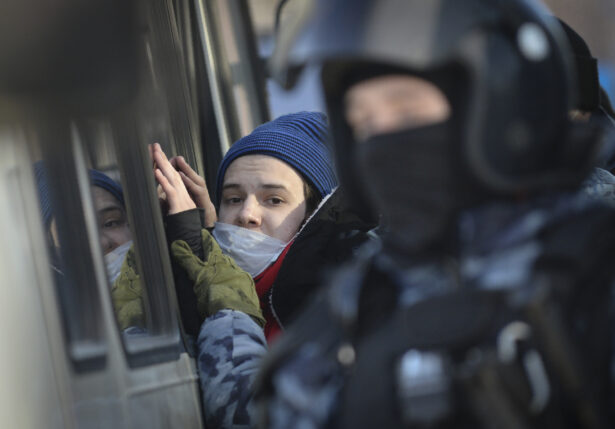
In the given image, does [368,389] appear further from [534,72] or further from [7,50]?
[7,50]

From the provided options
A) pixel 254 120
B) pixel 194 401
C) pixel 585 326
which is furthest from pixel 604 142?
pixel 254 120

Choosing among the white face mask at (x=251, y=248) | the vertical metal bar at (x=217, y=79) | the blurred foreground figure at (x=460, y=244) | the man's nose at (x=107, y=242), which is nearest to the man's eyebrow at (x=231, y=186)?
the white face mask at (x=251, y=248)

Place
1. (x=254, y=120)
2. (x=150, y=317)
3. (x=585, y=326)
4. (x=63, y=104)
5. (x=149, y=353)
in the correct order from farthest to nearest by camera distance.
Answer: (x=254, y=120) → (x=150, y=317) → (x=149, y=353) → (x=63, y=104) → (x=585, y=326)

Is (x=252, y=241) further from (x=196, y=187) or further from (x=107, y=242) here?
(x=107, y=242)

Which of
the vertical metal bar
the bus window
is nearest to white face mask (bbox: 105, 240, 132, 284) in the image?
the bus window

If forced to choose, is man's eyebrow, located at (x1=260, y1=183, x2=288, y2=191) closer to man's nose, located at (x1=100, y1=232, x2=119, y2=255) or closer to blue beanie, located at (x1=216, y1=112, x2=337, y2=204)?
blue beanie, located at (x1=216, y1=112, x2=337, y2=204)

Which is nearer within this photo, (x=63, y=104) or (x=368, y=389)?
(x=368, y=389)

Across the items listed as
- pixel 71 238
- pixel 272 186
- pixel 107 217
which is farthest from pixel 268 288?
pixel 71 238

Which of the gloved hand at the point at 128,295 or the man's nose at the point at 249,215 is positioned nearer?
the gloved hand at the point at 128,295

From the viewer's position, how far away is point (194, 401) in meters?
1.88

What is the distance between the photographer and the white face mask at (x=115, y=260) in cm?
153

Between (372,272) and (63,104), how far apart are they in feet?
1.69

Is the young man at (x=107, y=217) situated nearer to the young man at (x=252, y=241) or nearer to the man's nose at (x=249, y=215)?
the young man at (x=252, y=241)

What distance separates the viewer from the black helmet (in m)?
1.03
